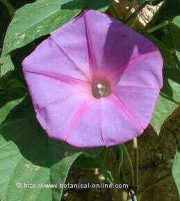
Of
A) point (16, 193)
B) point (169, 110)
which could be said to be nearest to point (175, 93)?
point (169, 110)

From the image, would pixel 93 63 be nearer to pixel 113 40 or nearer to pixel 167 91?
pixel 113 40

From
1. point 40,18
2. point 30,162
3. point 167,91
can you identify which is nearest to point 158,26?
point 167,91

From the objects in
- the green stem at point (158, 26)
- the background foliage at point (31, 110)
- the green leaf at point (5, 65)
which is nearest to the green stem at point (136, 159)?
the background foliage at point (31, 110)

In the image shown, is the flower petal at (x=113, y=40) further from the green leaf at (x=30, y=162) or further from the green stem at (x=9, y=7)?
the green stem at (x=9, y=7)

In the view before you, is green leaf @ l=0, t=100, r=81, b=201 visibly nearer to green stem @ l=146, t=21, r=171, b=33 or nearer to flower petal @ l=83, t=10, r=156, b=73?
flower petal @ l=83, t=10, r=156, b=73

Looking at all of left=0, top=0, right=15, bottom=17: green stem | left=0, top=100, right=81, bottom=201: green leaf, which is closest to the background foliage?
left=0, top=100, right=81, bottom=201: green leaf

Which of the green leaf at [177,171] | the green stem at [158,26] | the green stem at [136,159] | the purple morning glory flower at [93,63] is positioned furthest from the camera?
the green stem at [136,159]
